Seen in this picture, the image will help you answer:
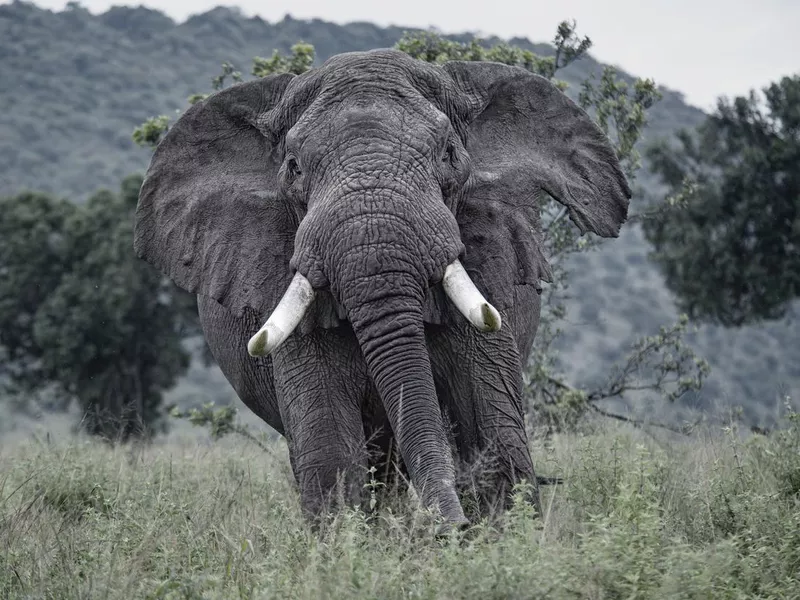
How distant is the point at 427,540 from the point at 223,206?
2.68m

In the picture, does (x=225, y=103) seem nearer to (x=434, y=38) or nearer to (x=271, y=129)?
(x=271, y=129)

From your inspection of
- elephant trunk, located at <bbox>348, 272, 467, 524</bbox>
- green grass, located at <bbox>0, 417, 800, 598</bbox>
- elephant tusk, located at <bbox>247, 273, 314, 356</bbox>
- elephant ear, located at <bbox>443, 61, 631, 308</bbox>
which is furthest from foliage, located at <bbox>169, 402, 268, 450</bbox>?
elephant trunk, located at <bbox>348, 272, 467, 524</bbox>

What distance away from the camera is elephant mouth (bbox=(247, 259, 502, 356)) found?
649 centimetres

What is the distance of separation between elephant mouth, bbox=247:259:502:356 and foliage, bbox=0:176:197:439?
21.4 metres

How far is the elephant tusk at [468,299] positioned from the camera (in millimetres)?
6500

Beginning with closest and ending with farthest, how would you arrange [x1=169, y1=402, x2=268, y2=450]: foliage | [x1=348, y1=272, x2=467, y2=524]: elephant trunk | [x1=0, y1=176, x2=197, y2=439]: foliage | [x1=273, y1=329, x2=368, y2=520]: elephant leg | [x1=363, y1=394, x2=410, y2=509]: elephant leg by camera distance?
[x1=348, y1=272, x2=467, y2=524]: elephant trunk, [x1=273, y1=329, x2=368, y2=520]: elephant leg, [x1=363, y1=394, x2=410, y2=509]: elephant leg, [x1=169, y1=402, x2=268, y2=450]: foliage, [x1=0, y1=176, x2=197, y2=439]: foliage

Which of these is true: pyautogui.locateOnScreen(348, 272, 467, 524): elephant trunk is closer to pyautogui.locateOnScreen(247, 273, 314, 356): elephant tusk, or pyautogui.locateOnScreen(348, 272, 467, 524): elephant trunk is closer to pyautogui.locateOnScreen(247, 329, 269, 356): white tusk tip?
pyautogui.locateOnScreen(247, 273, 314, 356): elephant tusk

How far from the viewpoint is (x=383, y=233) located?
→ 258 inches

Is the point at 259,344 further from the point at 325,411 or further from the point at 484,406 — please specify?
the point at 484,406

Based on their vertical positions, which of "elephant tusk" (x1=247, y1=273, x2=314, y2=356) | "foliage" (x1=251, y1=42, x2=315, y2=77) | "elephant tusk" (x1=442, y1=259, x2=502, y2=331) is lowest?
"elephant tusk" (x1=247, y1=273, x2=314, y2=356)

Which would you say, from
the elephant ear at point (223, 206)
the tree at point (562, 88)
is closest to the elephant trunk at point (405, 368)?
the elephant ear at point (223, 206)

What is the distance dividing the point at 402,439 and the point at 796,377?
5191 cm

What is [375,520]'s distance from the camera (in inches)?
302

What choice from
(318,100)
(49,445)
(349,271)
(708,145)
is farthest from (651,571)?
(708,145)
